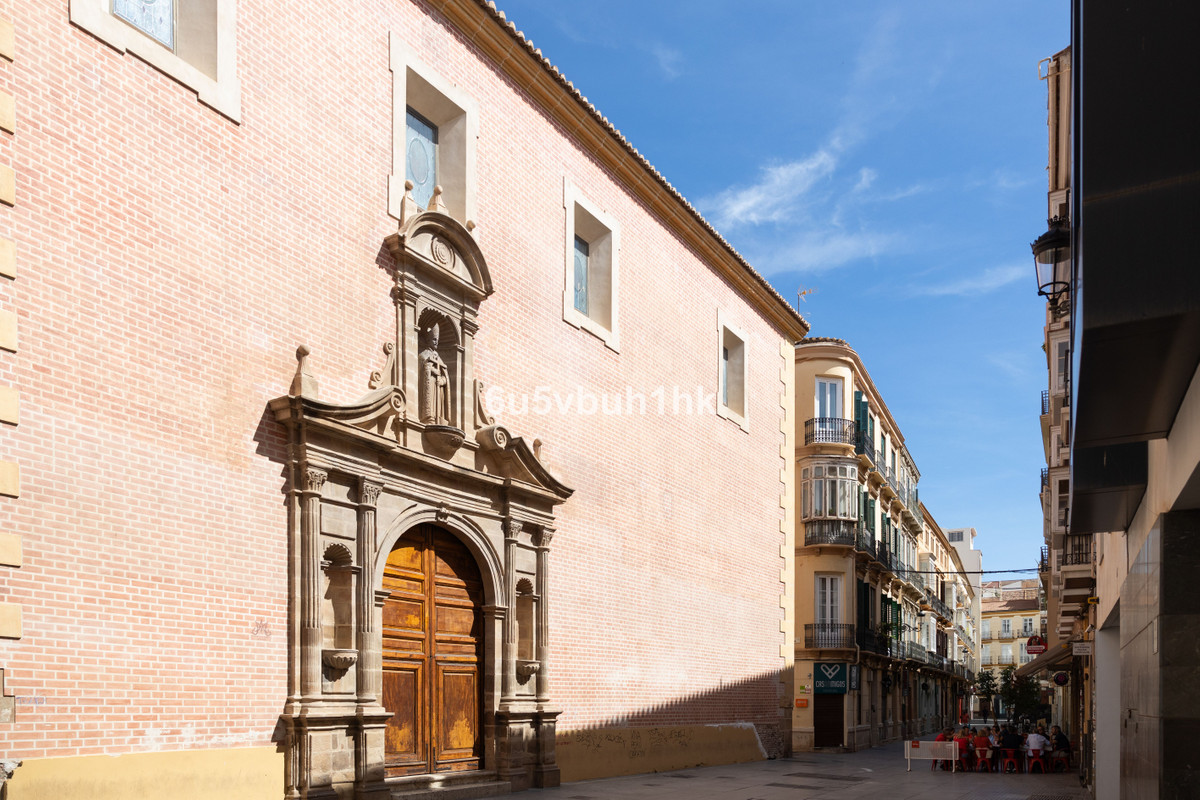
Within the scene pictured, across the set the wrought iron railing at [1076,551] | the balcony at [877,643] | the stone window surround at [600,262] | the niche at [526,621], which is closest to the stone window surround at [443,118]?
the stone window surround at [600,262]

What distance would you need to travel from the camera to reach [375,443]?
12.5 meters

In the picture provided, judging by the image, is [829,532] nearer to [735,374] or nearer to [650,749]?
[735,374]

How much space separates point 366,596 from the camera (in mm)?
12164

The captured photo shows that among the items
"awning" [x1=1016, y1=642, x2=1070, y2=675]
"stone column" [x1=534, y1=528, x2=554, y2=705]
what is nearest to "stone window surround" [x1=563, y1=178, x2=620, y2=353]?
"stone column" [x1=534, y1=528, x2=554, y2=705]

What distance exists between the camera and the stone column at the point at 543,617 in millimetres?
15352

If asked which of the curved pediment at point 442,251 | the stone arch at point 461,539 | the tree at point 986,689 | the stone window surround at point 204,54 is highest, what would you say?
the stone window surround at point 204,54

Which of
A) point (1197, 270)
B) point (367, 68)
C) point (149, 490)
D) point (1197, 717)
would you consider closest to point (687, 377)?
point (367, 68)

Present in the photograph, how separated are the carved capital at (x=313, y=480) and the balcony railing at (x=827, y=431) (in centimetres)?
2824

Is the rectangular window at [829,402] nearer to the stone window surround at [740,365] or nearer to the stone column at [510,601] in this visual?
the stone window surround at [740,365]

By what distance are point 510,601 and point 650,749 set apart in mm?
5367

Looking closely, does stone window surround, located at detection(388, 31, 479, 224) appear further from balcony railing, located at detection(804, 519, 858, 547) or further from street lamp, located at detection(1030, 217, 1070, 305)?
balcony railing, located at detection(804, 519, 858, 547)

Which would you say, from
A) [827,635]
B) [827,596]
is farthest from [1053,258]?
[827,596]

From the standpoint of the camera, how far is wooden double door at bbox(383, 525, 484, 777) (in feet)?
42.8

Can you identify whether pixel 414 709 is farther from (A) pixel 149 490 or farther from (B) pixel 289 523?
(A) pixel 149 490
